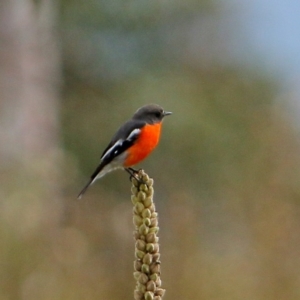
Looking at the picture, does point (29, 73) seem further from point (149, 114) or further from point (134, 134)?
point (134, 134)

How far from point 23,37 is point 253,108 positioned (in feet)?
18.4

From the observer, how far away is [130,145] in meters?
4.35

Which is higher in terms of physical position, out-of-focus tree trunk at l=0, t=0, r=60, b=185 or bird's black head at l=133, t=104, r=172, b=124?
out-of-focus tree trunk at l=0, t=0, r=60, b=185

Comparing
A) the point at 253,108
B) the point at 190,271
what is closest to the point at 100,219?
the point at 190,271

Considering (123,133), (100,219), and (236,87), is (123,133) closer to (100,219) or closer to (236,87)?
(100,219)

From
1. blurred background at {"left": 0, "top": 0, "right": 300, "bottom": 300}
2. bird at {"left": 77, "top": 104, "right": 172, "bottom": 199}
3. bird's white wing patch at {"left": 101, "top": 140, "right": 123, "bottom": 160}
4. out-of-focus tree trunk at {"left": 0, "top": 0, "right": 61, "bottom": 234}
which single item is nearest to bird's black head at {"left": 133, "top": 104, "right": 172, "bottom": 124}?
bird at {"left": 77, "top": 104, "right": 172, "bottom": 199}

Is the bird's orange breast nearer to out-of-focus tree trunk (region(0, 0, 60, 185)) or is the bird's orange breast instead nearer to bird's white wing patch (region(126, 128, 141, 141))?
bird's white wing patch (region(126, 128, 141, 141))

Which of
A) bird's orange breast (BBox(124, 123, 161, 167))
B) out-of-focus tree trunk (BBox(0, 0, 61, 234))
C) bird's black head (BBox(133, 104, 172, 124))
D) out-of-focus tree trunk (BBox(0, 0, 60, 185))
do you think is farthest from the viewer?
out-of-focus tree trunk (BBox(0, 0, 60, 185))

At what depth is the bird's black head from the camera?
14.8 ft

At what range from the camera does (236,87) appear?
1606 centimetres

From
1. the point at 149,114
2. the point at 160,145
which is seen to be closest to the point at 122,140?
the point at 149,114

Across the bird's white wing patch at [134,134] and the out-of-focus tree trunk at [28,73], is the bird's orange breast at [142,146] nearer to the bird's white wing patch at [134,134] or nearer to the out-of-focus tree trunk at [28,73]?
the bird's white wing patch at [134,134]

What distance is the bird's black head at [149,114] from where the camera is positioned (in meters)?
4.52

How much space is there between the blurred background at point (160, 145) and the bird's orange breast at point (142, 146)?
793 millimetres
